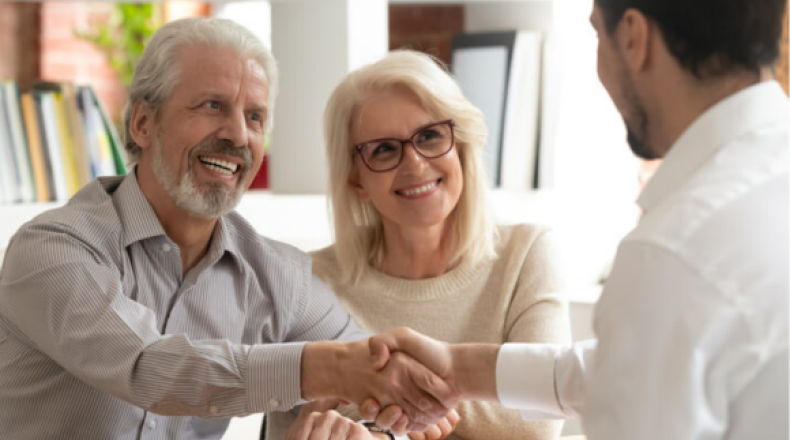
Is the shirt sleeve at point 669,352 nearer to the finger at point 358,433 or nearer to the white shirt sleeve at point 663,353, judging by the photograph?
the white shirt sleeve at point 663,353

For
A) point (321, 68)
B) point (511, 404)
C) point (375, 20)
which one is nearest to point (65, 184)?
point (321, 68)

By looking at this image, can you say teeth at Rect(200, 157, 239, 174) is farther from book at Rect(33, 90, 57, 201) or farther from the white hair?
book at Rect(33, 90, 57, 201)

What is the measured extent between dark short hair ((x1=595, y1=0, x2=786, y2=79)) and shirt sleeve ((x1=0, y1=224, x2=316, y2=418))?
830 mm

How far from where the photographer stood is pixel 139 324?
1.55 metres

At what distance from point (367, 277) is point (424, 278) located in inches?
5.2

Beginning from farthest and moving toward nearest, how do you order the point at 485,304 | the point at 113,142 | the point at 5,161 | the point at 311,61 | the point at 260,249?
the point at 311,61
the point at 113,142
the point at 5,161
the point at 485,304
the point at 260,249

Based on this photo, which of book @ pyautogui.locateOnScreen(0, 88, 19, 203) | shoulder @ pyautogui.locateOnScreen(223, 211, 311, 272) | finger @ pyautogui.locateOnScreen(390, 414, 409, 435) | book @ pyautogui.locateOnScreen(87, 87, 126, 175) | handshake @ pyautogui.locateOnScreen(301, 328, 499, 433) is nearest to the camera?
handshake @ pyautogui.locateOnScreen(301, 328, 499, 433)

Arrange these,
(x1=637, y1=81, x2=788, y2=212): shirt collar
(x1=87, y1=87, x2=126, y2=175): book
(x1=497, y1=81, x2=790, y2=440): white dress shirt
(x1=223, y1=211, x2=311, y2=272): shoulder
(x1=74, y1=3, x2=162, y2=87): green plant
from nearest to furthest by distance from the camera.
Result: 1. (x1=497, y1=81, x2=790, y2=440): white dress shirt
2. (x1=637, y1=81, x2=788, y2=212): shirt collar
3. (x1=223, y1=211, x2=311, y2=272): shoulder
4. (x1=87, y1=87, x2=126, y2=175): book
5. (x1=74, y1=3, x2=162, y2=87): green plant

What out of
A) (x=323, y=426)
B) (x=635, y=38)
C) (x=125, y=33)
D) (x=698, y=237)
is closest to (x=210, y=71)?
(x=323, y=426)

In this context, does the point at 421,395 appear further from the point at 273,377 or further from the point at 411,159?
the point at 411,159

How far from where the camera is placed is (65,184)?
2.45 m

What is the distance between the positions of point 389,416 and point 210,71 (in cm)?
77

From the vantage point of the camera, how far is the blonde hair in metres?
2.03

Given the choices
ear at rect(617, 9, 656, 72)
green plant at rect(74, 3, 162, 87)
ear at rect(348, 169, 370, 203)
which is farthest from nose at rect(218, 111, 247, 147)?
green plant at rect(74, 3, 162, 87)
